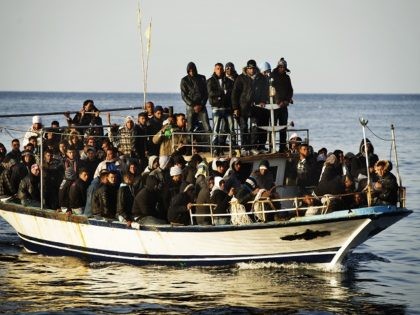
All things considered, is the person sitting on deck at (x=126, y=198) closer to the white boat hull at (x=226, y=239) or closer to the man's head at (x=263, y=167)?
the white boat hull at (x=226, y=239)

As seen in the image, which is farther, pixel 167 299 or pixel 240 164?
pixel 240 164

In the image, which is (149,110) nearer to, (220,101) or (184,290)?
(220,101)

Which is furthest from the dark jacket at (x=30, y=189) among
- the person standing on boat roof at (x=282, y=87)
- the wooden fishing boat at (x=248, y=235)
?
the person standing on boat roof at (x=282, y=87)

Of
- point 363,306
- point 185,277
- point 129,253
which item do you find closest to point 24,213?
point 129,253

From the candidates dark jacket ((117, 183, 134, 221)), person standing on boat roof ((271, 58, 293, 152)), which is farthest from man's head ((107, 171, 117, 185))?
person standing on boat roof ((271, 58, 293, 152))

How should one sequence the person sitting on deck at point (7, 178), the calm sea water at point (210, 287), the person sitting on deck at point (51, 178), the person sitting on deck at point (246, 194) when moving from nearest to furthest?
1. the calm sea water at point (210, 287)
2. the person sitting on deck at point (246, 194)
3. the person sitting on deck at point (51, 178)
4. the person sitting on deck at point (7, 178)

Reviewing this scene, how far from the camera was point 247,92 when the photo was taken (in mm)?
28828

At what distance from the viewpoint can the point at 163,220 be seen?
27.3 meters

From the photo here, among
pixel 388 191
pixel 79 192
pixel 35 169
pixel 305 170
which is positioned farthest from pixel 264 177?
pixel 35 169

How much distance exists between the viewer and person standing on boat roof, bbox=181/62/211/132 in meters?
29.8

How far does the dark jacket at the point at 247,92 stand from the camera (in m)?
28.8

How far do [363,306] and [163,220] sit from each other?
5.25m

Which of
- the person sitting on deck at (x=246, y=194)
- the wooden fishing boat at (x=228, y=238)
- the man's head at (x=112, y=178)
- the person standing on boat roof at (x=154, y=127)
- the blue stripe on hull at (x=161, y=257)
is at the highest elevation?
the person standing on boat roof at (x=154, y=127)

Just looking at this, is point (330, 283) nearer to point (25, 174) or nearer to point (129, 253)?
point (129, 253)
